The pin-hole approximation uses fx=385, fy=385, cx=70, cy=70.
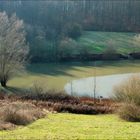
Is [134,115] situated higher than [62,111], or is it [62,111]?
[134,115]

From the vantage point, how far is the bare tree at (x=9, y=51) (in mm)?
45188

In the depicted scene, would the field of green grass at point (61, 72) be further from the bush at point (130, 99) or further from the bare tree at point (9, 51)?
the bush at point (130, 99)

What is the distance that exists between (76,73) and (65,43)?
1666 centimetres

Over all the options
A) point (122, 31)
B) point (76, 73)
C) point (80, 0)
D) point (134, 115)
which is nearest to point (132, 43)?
point (122, 31)

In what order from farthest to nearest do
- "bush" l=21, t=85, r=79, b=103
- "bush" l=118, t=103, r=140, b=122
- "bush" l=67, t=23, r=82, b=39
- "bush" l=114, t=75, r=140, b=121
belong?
1. "bush" l=67, t=23, r=82, b=39
2. "bush" l=21, t=85, r=79, b=103
3. "bush" l=114, t=75, r=140, b=121
4. "bush" l=118, t=103, r=140, b=122

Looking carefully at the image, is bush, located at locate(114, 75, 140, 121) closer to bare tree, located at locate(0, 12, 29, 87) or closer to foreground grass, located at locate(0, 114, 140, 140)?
foreground grass, located at locate(0, 114, 140, 140)

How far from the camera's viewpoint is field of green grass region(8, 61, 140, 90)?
46.9m

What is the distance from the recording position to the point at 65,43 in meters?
71.1

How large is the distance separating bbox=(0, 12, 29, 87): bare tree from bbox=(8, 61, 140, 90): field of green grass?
1.81 metres

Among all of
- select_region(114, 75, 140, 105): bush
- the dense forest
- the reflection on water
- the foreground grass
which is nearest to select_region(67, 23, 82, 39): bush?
the dense forest

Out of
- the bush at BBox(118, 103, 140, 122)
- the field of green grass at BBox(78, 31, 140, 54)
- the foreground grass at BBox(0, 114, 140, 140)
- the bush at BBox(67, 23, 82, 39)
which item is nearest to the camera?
the foreground grass at BBox(0, 114, 140, 140)

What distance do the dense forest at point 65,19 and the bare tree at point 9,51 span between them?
19135 millimetres

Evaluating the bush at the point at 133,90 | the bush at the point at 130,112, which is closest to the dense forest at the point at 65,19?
the bush at the point at 133,90

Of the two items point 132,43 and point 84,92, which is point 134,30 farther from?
point 84,92
